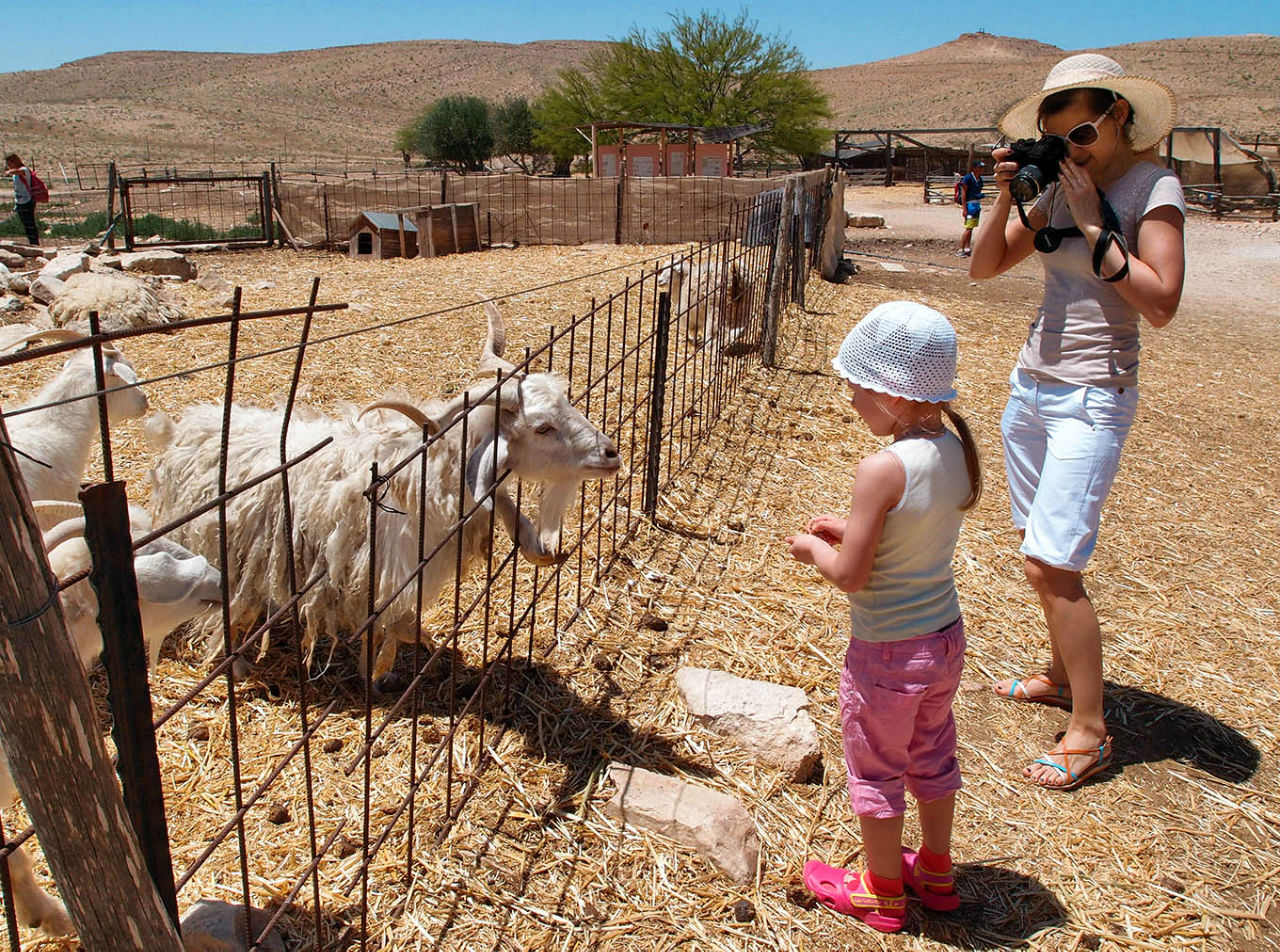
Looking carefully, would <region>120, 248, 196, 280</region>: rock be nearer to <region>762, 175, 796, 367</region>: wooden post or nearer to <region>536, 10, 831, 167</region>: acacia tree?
<region>762, 175, 796, 367</region>: wooden post

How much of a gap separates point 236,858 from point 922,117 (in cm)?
8176

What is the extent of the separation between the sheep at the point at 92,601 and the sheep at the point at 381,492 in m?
0.90

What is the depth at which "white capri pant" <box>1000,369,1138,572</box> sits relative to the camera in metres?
2.97

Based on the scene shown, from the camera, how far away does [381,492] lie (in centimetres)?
Answer: 343

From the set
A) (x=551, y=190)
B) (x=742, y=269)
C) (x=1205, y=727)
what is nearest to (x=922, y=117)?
(x=551, y=190)

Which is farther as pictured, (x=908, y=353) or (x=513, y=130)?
(x=513, y=130)

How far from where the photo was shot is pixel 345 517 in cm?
349

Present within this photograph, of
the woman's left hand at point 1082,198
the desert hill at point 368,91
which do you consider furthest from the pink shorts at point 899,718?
the desert hill at point 368,91

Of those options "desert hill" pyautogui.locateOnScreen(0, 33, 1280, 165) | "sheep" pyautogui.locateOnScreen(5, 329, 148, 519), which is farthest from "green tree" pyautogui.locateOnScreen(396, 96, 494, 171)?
"sheep" pyautogui.locateOnScreen(5, 329, 148, 519)

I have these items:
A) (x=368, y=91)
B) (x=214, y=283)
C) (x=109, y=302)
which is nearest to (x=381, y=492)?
(x=109, y=302)

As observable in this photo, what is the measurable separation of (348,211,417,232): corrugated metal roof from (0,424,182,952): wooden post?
14.5 metres

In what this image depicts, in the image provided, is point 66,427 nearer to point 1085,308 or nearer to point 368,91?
point 1085,308

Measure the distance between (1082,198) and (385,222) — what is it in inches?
543

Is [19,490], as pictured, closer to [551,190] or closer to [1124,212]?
[1124,212]
